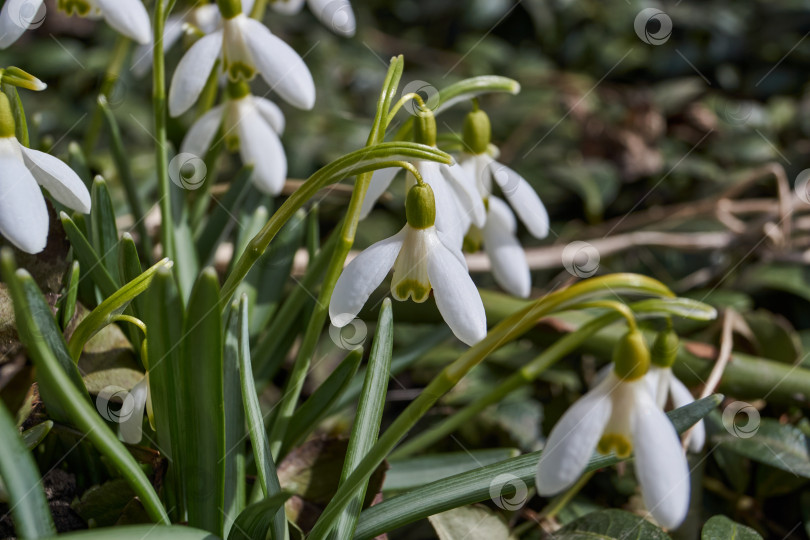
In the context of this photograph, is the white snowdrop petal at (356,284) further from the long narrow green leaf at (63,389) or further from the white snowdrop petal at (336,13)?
the white snowdrop petal at (336,13)

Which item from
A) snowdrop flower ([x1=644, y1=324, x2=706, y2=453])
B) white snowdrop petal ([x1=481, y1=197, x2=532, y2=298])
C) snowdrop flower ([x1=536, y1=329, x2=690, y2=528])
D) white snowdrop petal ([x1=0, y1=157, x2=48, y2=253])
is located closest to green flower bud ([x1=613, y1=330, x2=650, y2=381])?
snowdrop flower ([x1=536, y1=329, x2=690, y2=528])

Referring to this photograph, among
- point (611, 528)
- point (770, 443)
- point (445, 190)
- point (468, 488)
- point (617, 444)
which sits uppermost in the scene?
point (445, 190)

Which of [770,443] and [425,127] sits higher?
[425,127]

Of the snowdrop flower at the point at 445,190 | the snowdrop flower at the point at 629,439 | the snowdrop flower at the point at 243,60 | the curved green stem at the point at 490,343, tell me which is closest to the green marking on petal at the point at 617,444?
the snowdrop flower at the point at 629,439

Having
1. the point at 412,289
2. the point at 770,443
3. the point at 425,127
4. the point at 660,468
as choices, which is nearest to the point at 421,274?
the point at 412,289

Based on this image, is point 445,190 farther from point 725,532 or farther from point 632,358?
point 725,532

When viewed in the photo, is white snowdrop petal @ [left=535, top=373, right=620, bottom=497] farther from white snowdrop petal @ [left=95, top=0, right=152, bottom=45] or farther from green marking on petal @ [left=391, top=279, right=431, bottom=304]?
white snowdrop petal @ [left=95, top=0, right=152, bottom=45]

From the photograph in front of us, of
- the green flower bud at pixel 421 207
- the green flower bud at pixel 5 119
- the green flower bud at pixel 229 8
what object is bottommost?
the green flower bud at pixel 421 207

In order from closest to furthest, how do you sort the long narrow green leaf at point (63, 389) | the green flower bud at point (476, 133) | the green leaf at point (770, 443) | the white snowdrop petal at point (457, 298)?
the long narrow green leaf at point (63, 389) → the white snowdrop petal at point (457, 298) → the green flower bud at point (476, 133) → the green leaf at point (770, 443)
